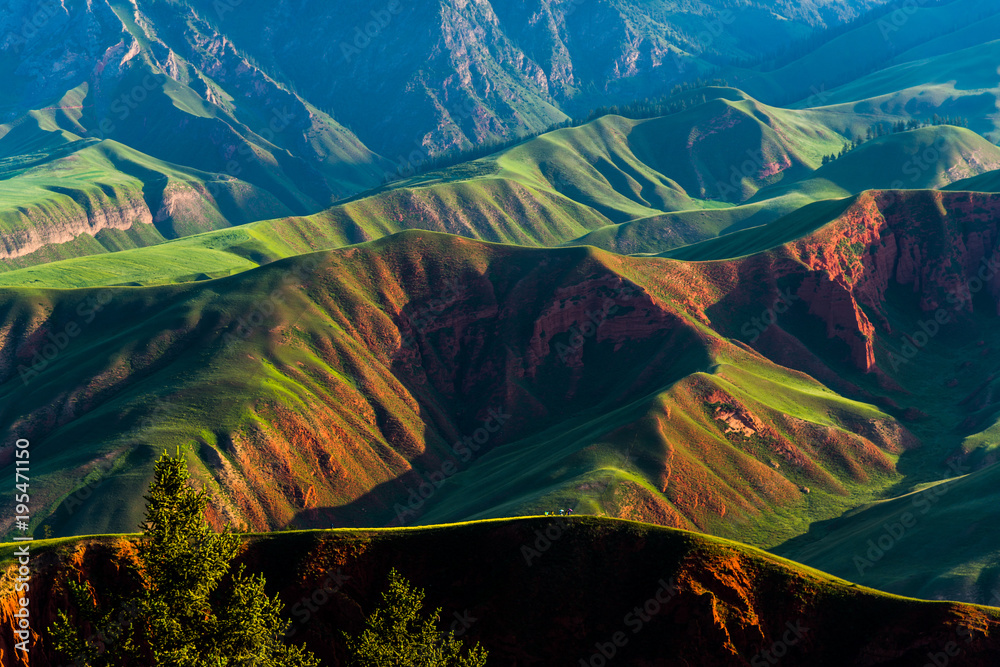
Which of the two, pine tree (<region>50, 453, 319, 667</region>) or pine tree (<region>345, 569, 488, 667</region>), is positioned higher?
pine tree (<region>50, 453, 319, 667</region>)

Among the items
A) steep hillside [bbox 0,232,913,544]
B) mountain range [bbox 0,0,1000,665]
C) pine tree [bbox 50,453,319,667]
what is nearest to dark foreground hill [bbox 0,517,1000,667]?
mountain range [bbox 0,0,1000,665]

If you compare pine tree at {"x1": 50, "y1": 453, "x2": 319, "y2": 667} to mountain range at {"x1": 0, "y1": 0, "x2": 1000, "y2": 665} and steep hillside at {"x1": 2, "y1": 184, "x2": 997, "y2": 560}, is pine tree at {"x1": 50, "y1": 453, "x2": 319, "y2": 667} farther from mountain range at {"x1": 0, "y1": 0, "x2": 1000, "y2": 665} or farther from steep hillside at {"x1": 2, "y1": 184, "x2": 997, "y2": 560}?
steep hillside at {"x1": 2, "y1": 184, "x2": 997, "y2": 560}

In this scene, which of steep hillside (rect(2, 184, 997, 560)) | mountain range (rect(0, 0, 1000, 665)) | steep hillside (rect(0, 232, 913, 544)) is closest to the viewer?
mountain range (rect(0, 0, 1000, 665))

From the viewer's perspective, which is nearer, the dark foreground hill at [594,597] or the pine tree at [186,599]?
the pine tree at [186,599]

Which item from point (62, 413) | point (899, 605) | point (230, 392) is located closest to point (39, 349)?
point (62, 413)

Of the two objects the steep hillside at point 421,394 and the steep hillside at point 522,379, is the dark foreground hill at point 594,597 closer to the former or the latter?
the steep hillside at point 522,379

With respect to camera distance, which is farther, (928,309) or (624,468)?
(928,309)

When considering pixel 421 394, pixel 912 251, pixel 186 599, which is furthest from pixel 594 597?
pixel 912 251

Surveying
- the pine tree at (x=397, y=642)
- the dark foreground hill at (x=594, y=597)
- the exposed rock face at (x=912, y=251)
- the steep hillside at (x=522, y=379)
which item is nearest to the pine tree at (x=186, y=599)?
the pine tree at (x=397, y=642)

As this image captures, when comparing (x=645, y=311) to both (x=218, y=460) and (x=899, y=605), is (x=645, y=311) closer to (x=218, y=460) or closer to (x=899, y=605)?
(x=218, y=460)
